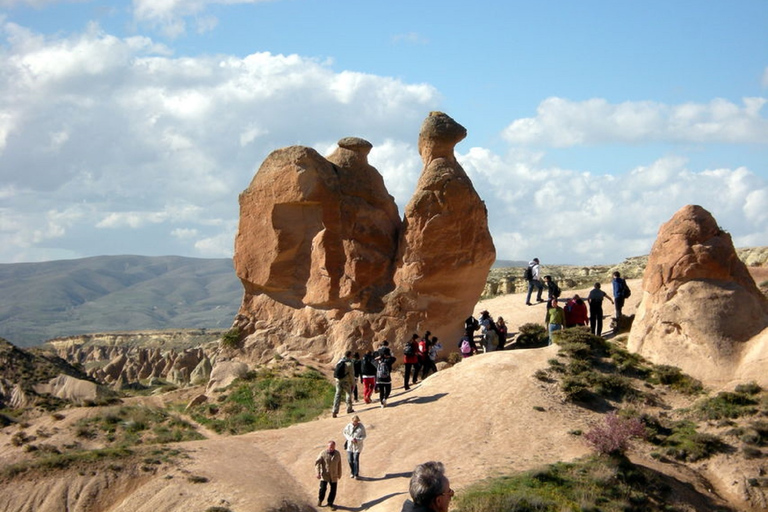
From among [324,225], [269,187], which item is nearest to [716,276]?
[324,225]

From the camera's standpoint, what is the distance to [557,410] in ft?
68.6

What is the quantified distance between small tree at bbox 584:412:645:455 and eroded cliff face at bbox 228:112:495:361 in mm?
9212

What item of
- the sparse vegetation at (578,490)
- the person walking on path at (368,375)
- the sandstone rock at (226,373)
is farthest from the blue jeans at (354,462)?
the sandstone rock at (226,373)

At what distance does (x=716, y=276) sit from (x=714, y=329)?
63.2 inches

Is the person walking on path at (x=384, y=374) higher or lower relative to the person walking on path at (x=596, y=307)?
lower

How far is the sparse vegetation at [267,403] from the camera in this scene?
2469 cm

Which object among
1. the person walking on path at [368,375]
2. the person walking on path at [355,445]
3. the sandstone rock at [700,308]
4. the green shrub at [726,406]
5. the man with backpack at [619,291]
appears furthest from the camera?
the man with backpack at [619,291]

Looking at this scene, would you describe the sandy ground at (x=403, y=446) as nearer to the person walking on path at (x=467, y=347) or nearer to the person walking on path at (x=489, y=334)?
the person walking on path at (x=467, y=347)

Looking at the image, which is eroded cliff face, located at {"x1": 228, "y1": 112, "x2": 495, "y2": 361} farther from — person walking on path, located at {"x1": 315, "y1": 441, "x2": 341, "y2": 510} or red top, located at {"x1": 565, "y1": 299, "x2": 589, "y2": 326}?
person walking on path, located at {"x1": 315, "y1": 441, "x2": 341, "y2": 510}

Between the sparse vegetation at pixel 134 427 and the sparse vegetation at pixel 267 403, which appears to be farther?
the sparse vegetation at pixel 267 403

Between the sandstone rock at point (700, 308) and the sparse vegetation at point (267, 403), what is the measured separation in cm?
916

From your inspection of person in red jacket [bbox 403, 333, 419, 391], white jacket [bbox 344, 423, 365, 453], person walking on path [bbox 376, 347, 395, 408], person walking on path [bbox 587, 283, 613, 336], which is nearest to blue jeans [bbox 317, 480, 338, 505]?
white jacket [bbox 344, 423, 365, 453]

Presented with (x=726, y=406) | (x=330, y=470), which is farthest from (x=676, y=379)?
(x=330, y=470)

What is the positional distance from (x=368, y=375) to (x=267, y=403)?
13.9 ft
